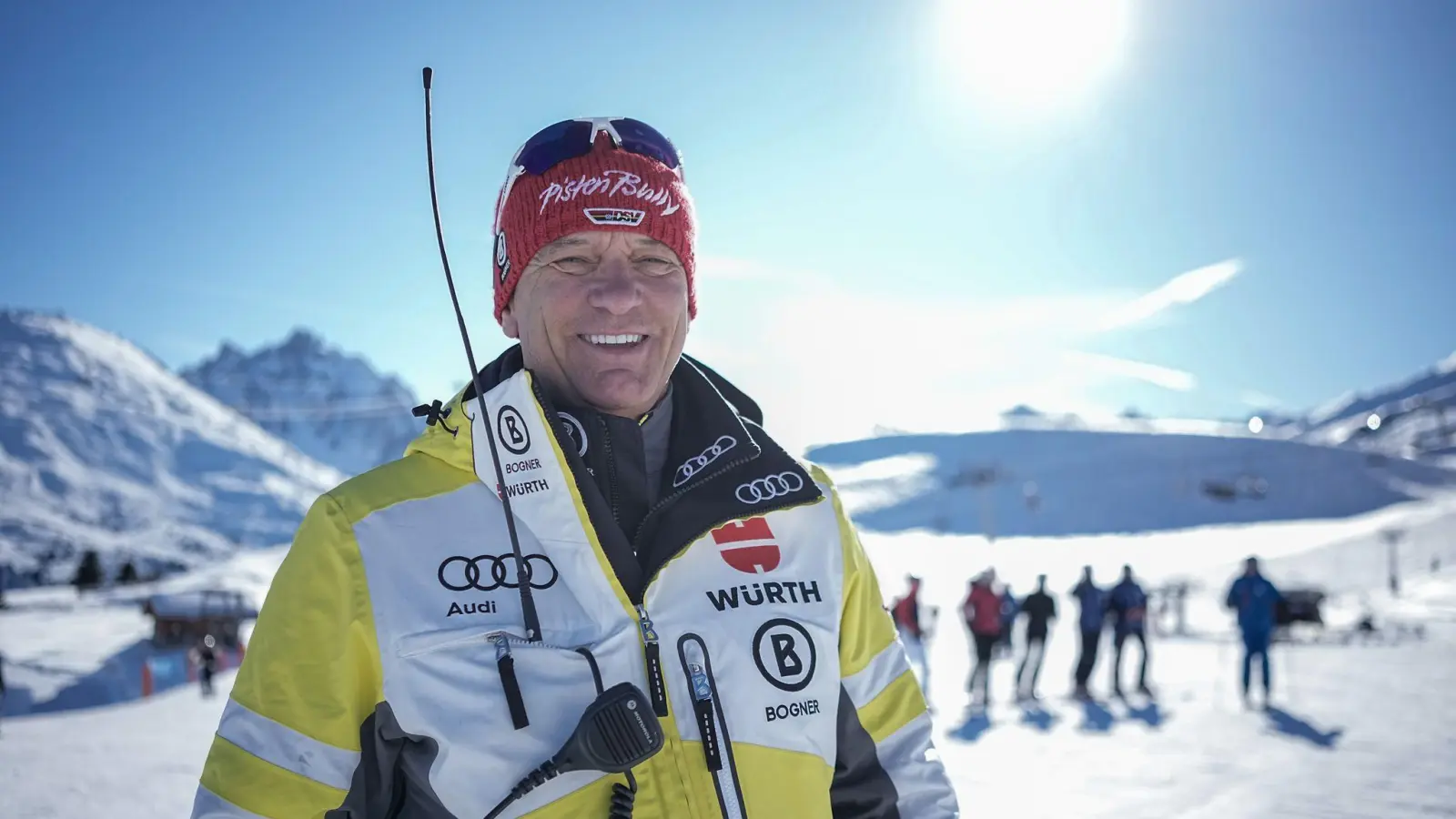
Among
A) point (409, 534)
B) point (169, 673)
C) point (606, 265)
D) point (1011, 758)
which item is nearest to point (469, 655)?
point (409, 534)

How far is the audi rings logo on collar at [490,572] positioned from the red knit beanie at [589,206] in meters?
0.70

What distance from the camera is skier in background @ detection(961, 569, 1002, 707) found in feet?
35.7

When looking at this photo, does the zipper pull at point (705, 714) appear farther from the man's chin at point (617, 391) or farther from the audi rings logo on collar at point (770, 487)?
the man's chin at point (617, 391)

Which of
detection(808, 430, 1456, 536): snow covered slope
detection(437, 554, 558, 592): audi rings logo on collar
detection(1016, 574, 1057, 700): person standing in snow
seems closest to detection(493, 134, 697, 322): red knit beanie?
detection(437, 554, 558, 592): audi rings logo on collar

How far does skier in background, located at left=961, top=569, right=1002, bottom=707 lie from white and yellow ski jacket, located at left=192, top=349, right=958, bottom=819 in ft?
30.9

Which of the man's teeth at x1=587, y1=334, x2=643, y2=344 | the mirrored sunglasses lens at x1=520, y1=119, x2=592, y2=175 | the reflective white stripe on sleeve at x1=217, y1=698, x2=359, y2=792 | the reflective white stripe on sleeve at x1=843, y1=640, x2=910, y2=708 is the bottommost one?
the reflective white stripe on sleeve at x1=217, y1=698, x2=359, y2=792

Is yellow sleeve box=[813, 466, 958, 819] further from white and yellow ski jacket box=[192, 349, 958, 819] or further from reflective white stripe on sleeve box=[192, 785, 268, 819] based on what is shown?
reflective white stripe on sleeve box=[192, 785, 268, 819]

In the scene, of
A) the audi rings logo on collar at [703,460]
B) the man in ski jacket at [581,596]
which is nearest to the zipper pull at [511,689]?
the man in ski jacket at [581,596]

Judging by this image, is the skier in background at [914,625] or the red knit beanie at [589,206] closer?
the red knit beanie at [589,206]

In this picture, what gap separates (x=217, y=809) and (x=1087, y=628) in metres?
11.7

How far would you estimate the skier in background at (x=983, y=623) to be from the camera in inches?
429

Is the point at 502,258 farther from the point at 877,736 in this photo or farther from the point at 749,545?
the point at 877,736

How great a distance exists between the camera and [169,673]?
23516mm

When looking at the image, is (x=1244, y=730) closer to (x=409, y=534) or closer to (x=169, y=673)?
(x=409, y=534)
